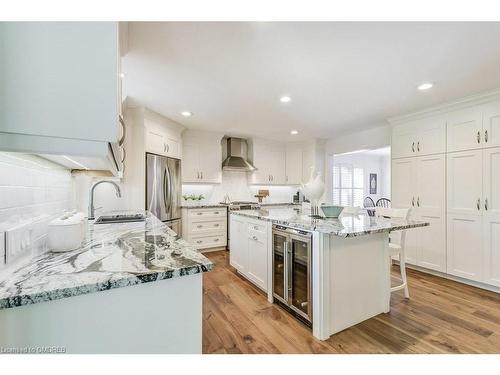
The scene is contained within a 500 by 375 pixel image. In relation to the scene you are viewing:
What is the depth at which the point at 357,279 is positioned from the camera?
1.92 meters

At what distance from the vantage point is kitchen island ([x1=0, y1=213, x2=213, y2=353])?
0.68 metres

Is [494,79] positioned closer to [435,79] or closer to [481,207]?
[435,79]

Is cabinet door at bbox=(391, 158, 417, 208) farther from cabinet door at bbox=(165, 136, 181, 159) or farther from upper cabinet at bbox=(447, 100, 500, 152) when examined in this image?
cabinet door at bbox=(165, 136, 181, 159)

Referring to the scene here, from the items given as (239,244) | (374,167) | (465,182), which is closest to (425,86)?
(465,182)

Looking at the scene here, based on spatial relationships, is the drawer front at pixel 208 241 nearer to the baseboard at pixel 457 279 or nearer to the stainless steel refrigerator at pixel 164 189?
the stainless steel refrigerator at pixel 164 189

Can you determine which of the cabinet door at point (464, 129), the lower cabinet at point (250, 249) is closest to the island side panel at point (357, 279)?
the lower cabinet at point (250, 249)

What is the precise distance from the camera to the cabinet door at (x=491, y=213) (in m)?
2.59

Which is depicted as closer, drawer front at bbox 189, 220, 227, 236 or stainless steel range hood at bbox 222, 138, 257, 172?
drawer front at bbox 189, 220, 227, 236

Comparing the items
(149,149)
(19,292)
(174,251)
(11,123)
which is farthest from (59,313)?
(149,149)

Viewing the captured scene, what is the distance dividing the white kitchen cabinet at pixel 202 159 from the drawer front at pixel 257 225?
2.15m

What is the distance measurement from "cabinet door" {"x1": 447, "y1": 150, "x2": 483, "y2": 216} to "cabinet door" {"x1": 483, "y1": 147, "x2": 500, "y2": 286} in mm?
51

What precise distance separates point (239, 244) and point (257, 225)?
606 mm

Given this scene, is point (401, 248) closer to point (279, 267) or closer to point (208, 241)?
point (279, 267)

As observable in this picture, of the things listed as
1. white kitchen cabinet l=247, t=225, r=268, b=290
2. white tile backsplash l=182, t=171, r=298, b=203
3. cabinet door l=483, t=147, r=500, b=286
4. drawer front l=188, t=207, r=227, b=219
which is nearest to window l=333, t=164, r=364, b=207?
white tile backsplash l=182, t=171, r=298, b=203
